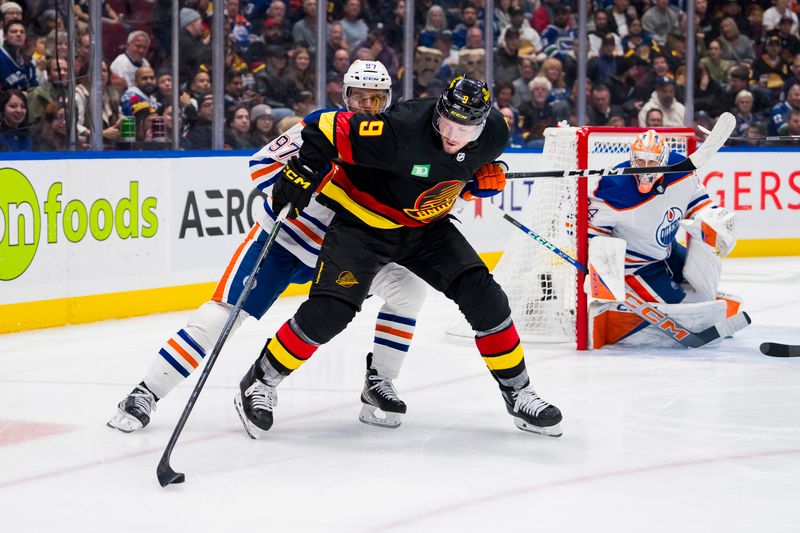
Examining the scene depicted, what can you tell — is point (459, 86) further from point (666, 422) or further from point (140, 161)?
point (140, 161)

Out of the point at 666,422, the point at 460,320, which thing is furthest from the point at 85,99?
the point at 666,422

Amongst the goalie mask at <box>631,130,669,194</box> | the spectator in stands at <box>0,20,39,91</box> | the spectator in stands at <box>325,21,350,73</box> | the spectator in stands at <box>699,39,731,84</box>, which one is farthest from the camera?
the spectator in stands at <box>699,39,731,84</box>

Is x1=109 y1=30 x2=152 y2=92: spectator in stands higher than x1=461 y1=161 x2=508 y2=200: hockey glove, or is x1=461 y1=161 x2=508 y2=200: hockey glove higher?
x1=109 y1=30 x2=152 y2=92: spectator in stands

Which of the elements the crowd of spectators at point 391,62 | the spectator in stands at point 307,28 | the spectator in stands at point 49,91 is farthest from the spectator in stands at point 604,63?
the spectator in stands at point 49,91

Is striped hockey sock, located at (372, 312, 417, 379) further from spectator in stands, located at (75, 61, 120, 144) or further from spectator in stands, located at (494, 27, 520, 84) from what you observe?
spectator in stands, located at (494, 27, 520, 84)

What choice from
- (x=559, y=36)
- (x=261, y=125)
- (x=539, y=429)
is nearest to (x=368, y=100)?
(x=539, y=429)

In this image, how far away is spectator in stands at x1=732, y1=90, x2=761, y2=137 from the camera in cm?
874

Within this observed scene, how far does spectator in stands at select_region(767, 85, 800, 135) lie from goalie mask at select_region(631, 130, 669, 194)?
431cm

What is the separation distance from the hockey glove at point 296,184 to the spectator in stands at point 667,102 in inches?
223

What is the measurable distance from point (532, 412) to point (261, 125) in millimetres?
3677

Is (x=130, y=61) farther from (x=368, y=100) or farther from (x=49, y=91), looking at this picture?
(x=368, y=100)

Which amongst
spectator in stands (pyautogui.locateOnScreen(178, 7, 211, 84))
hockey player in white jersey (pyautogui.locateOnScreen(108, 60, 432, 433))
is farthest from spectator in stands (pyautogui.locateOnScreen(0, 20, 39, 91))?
hockey player in white jersey (pyautogui.locateOnScreen(108, 60, 432, 433))

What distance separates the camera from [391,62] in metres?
7.42

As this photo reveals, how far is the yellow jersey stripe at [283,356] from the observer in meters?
3.22
